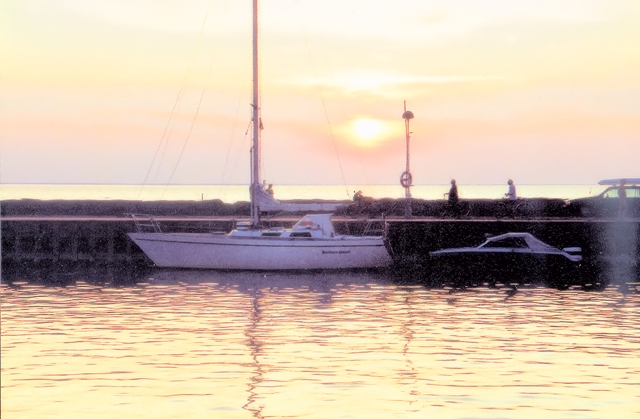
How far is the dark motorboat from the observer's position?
131 ft

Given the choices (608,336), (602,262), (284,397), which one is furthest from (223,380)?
(602,262)

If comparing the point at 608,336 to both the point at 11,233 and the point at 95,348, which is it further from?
the point at 11,233

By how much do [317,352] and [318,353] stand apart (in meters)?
0.14

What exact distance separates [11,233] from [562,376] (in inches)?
1297

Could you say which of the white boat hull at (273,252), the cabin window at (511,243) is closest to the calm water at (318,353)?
the white boat hull at (273,252)

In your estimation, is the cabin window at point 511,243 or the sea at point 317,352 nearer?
the sea at point 317,352

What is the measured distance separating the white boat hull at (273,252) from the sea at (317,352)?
4.00 m

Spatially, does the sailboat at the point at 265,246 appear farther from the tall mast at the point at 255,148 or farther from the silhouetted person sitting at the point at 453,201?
the silhouetted person sitting at the point at 453,201

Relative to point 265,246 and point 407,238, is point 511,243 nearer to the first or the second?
point 407,238

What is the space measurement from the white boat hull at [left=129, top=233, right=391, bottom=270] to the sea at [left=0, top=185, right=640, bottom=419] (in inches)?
158

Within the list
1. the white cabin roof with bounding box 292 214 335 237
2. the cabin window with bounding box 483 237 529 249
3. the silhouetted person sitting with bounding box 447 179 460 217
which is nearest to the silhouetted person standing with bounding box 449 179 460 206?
the silhouetted person sitting with bounding box 447 179 460 217

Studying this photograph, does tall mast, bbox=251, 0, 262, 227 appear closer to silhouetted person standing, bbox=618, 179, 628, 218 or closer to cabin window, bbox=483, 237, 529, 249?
cabin window, bbox=483, 237, 529, 249

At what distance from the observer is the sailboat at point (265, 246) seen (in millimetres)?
38000

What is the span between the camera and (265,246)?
125 feet
